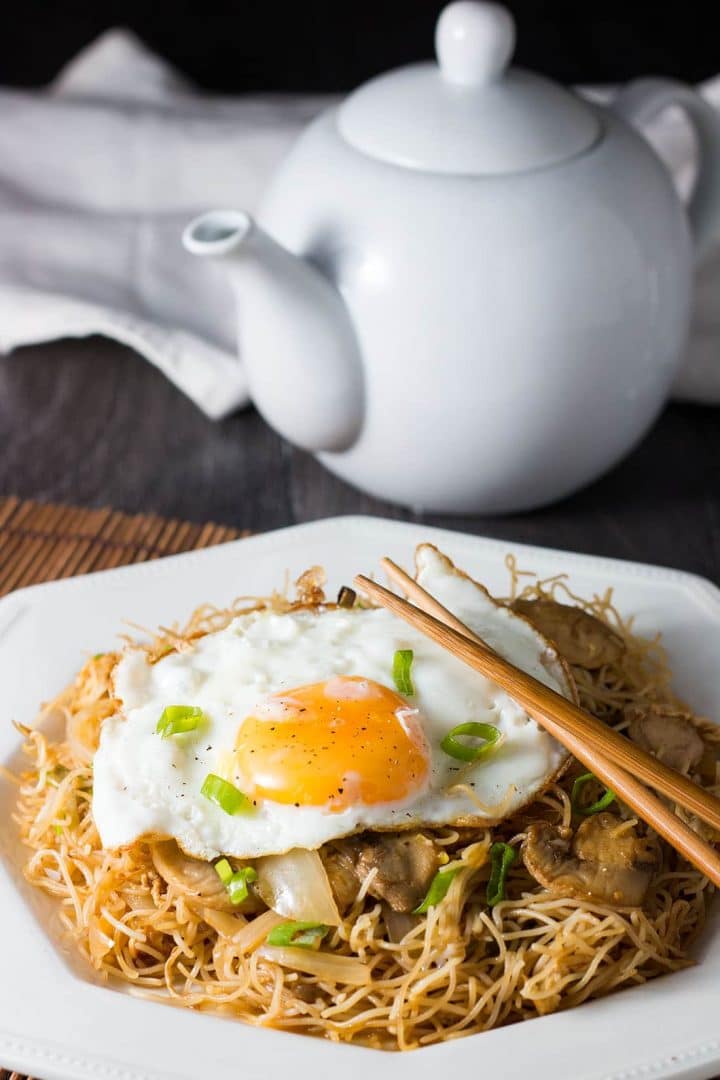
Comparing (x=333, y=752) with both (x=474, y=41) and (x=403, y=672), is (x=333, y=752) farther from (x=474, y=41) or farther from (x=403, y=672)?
(x=474, y=41)

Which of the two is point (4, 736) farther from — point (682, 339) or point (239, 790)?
point (682, 339)

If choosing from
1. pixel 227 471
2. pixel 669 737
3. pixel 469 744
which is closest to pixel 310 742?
pixel 469 744

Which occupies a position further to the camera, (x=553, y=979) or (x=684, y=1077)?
(x=553, y=979)

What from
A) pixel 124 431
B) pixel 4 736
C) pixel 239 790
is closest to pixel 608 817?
pixel 239 790

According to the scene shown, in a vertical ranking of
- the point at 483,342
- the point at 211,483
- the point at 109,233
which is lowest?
the point at 211,483

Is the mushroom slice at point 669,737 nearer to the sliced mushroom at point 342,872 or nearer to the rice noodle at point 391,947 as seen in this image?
the rice noodle at point 391,947

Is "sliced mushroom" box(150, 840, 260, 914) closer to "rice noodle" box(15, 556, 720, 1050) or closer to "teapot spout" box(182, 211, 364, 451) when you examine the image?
"rice noodle" box(15, 556, 720, 1050)

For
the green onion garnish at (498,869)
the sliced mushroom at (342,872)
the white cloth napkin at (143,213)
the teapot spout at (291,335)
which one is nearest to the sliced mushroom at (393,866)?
the sliced mushroom at (342,872)
